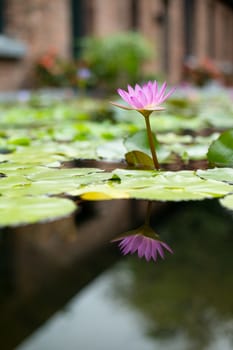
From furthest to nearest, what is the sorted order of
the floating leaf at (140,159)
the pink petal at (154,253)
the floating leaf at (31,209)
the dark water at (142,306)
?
the floating leaf at (140,159)
the floating leaf at (31,209)
the pink petal at (154,253)
the dark water at (142,306)

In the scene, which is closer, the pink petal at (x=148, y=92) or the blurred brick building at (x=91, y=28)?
the pink petal at (x=148, y=92)

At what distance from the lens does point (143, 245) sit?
0.62m

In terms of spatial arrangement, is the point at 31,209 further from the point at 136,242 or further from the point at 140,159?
the point at 140,159

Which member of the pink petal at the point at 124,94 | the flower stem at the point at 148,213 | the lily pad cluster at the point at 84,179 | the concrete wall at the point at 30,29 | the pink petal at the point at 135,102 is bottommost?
the flower stem at the point at 148,213

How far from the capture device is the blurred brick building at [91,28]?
6.58 meters

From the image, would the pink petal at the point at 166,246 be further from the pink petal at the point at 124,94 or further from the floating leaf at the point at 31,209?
the pink petal at the point at 124,94

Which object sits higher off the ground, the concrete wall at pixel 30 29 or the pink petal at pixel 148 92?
the concrete wall at pixel 30 29

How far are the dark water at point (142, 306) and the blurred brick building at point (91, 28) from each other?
5570 mm

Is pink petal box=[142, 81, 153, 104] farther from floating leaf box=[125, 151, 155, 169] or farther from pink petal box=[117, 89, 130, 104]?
floating leaf box=[125, 151, 155, 169]

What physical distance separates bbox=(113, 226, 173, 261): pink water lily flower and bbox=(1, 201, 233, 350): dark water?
0.5 inches

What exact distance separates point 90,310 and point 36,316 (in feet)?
0.15

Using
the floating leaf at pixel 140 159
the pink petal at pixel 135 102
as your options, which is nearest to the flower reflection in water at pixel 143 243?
the pink petal at pixel 135 102

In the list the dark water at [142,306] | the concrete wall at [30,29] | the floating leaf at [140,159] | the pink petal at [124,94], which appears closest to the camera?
the dark water at [142,306]

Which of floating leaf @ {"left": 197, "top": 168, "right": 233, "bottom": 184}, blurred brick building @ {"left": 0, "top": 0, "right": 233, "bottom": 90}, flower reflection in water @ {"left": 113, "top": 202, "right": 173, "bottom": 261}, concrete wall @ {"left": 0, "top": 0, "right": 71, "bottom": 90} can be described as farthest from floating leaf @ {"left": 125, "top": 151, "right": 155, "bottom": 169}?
concrete wall @ {"left": 0, "top": 0, "right": 71, "bottom": 90}
